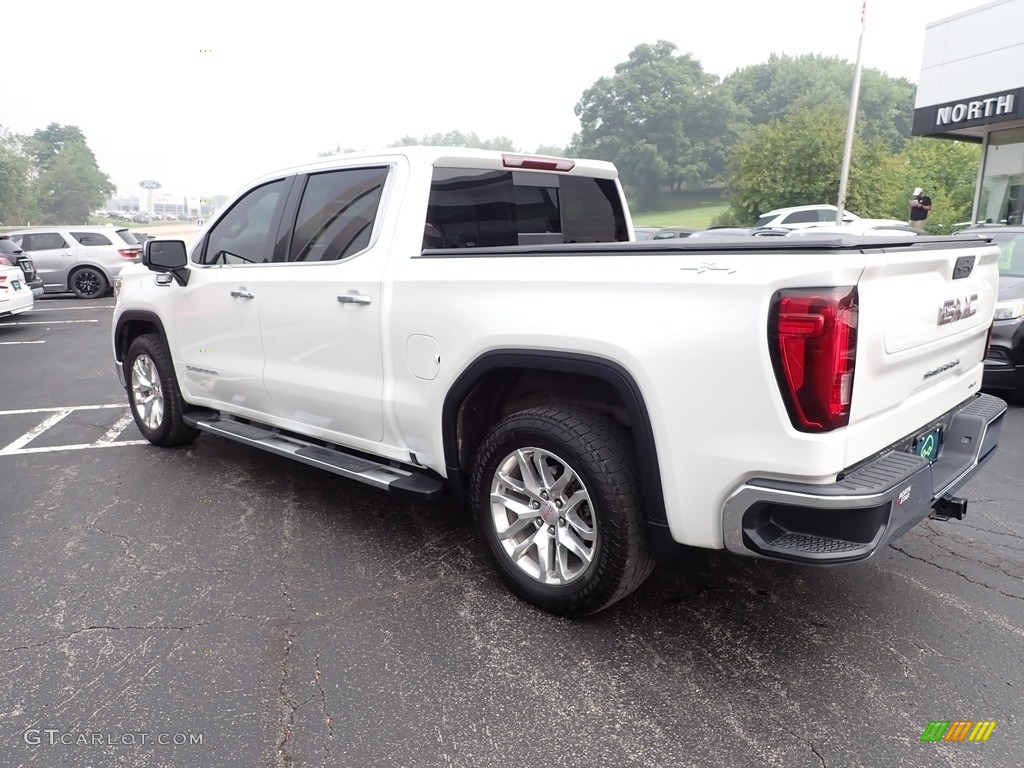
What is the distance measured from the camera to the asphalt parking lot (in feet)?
7.68

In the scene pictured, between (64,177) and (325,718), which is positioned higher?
(64,177)

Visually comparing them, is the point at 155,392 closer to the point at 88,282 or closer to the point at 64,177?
the point at 88,282

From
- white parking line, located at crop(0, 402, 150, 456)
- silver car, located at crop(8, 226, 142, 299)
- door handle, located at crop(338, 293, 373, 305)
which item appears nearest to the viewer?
door handle, located at crop(338, 293, 373, 305)

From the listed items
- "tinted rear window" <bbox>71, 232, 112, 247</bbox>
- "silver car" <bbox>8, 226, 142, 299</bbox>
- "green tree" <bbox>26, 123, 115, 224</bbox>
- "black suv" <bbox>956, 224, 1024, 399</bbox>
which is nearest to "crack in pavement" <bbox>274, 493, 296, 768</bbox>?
"black suv" <bbox>956, 224, 1024, 399</bbox>

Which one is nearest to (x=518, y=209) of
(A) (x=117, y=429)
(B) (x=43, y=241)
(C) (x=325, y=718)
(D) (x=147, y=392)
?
(C) (x=325, y=718)

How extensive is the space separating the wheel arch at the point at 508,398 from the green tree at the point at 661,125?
341 ft

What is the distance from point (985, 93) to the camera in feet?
54.6

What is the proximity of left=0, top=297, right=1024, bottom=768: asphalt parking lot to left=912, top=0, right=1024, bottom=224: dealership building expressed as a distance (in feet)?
52.0

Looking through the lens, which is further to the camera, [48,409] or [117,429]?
[48,409]

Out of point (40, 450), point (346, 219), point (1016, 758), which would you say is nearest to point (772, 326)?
Result: point (1016, 758)

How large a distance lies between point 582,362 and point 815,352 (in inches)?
31.6

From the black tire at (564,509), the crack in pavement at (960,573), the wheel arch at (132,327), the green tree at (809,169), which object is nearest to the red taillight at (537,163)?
the black tire at (564,509)

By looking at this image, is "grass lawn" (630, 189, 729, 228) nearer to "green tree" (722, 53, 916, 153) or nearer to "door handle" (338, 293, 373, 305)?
"green tree" (722, 53, 916, 153)

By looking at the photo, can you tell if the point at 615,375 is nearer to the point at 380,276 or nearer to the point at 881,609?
the point at 380,276
